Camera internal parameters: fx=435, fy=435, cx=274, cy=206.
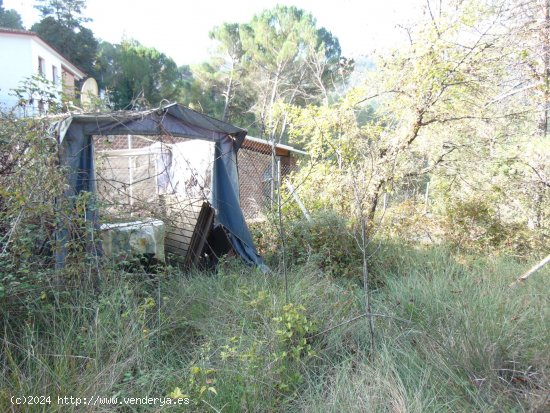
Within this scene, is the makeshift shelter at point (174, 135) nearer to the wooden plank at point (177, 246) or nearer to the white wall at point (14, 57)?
the wooden plank at point (177, 246)

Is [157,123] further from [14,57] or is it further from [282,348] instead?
[14,57]

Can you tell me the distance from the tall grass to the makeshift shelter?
0.84 metres

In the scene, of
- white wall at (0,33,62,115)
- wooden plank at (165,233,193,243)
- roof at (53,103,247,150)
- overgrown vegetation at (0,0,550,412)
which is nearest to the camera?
overgrown vegetation at (0,0,550,412)

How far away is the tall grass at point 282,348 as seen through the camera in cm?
250

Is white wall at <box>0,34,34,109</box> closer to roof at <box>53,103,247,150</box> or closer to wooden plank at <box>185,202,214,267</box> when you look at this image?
roof at <box>53,103,247,150</box>

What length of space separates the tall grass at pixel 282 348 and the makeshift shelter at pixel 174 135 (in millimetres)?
837

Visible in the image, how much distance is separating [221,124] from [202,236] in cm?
149

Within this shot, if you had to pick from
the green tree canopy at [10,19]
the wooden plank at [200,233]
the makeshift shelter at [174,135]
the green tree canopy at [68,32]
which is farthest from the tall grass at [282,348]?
the green tree canopy at [10,19]

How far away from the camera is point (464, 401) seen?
2.45 m

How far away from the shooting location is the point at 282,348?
10.2 feet

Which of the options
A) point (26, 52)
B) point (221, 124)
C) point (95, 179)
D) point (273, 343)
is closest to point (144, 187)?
point (221, 124)

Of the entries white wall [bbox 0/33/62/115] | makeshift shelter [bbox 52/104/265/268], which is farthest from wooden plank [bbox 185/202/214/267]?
white wall [bbox 0/33/62/115]

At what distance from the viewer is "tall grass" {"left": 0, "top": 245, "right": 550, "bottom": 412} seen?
2.50 metres

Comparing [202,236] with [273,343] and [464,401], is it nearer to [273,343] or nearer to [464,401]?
[273,343]
